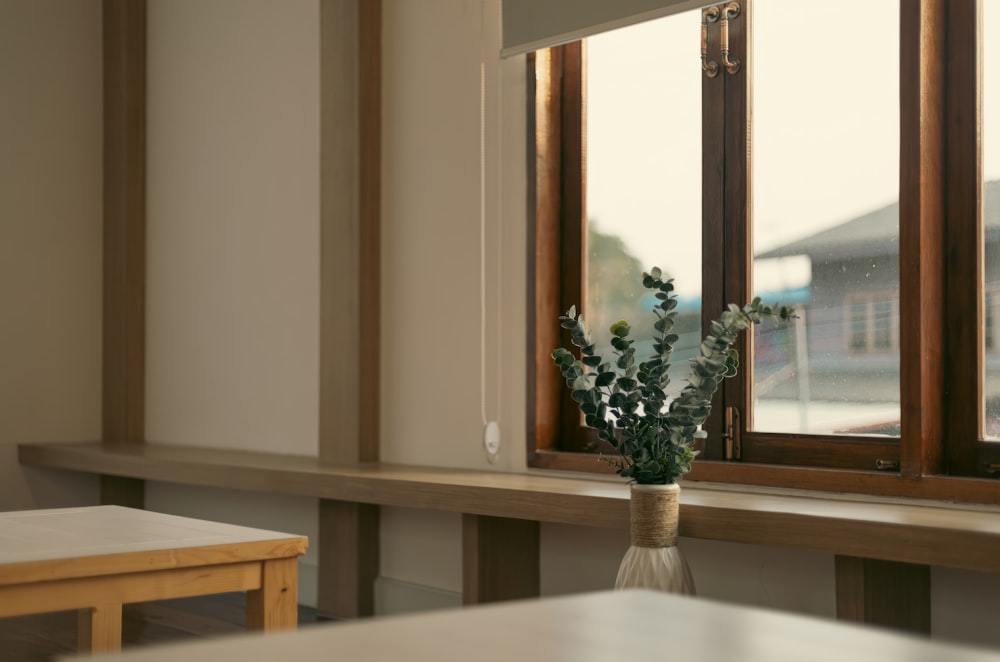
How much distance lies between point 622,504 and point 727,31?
1.35 m

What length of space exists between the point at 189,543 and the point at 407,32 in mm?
2476

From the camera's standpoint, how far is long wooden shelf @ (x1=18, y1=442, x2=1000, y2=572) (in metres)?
2.36

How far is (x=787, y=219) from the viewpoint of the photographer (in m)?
3.16

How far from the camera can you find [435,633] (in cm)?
111

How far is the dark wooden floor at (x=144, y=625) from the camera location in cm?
380

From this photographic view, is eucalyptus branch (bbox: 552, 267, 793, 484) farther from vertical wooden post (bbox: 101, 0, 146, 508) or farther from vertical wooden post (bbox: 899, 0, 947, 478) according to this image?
vertical wooden post (bbox: 101, 0, 146, 508)

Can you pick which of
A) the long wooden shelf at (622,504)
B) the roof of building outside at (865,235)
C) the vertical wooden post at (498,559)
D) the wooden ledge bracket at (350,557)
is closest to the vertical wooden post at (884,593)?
the long wooden shelf at (622,504)

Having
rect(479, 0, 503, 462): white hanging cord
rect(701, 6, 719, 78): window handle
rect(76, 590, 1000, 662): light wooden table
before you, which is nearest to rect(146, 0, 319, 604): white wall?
rect(479, 0, 503, 462): white hanging cord

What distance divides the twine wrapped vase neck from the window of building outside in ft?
1.78

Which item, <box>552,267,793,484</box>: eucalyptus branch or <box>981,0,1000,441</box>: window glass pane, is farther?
<box>981,0,1000,441</box>: window glass pane

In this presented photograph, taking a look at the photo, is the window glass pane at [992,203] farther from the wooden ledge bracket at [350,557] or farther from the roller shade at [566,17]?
the wooden ledge bracket at [350,557]

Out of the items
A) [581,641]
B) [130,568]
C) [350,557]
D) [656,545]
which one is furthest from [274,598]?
[350,557]

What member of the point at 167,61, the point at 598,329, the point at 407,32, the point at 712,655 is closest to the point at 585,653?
the point at 712,655

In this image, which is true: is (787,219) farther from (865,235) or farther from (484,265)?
(484,265)
